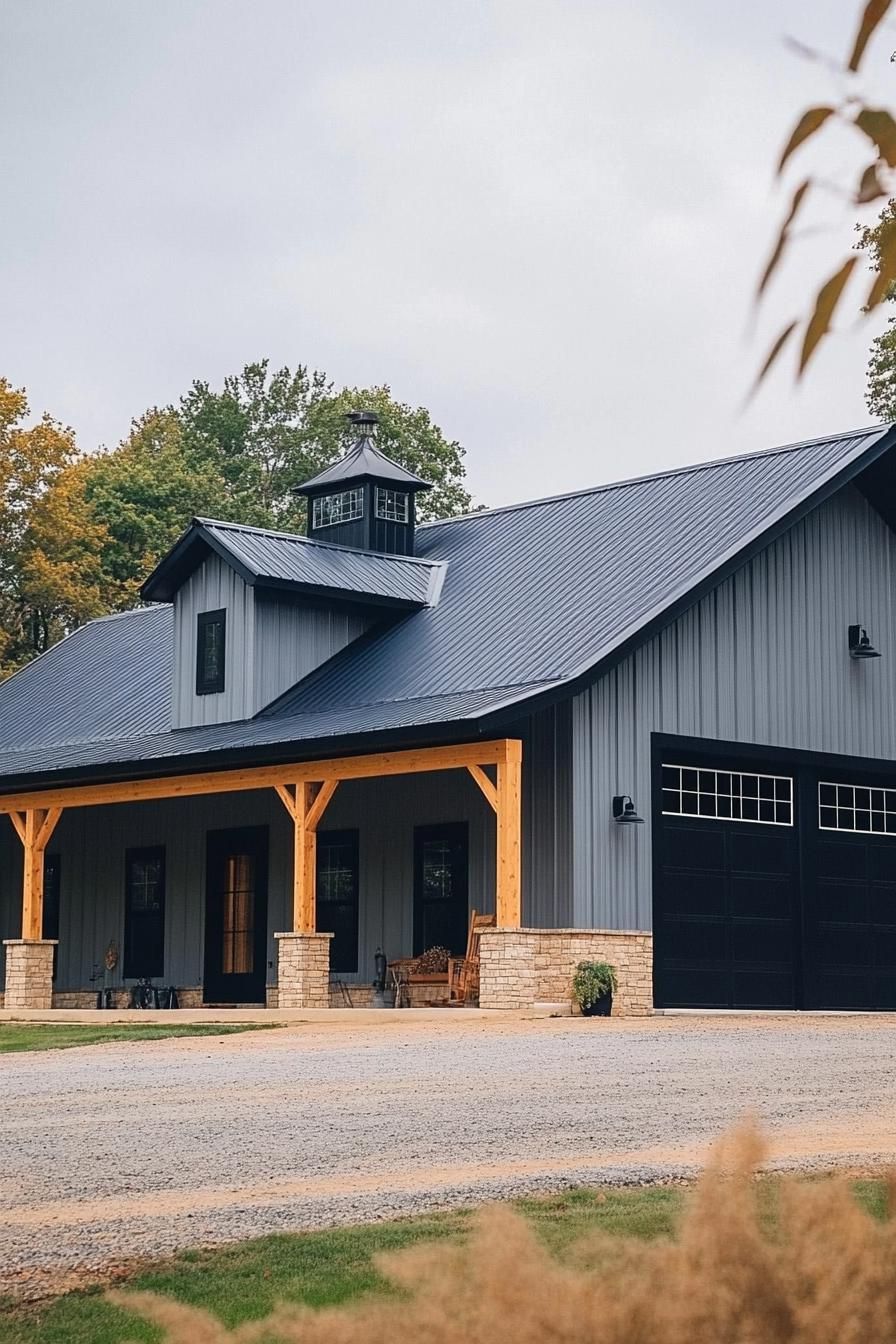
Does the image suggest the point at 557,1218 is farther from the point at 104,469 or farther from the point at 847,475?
the point at 104,469

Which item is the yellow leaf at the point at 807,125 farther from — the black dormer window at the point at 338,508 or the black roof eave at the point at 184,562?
the black dormer window at the point at 338,508

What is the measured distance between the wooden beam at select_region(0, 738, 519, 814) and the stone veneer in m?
1.93

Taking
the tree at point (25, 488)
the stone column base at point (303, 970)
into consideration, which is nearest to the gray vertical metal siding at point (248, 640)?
the stone column base at point (303, 970)

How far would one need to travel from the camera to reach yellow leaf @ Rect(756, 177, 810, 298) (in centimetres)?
228

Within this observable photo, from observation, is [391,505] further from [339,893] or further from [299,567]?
[339,893]

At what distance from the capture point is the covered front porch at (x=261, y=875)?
2223 centimetres

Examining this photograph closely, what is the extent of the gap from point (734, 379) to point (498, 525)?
84.7ft

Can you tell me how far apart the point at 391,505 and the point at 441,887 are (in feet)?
23.4

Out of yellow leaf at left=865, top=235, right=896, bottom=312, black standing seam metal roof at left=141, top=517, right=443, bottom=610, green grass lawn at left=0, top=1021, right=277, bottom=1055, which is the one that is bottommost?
green grass lawn at left=0, top=1021, right=277, bottom=1055

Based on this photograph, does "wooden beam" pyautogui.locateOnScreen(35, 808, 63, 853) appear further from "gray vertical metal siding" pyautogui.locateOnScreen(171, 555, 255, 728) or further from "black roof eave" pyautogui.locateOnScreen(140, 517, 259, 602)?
"black roof eave" pyautogui.locateOnScreen(140, 517, 259, 602)

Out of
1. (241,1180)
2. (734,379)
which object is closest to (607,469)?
(241,1180)

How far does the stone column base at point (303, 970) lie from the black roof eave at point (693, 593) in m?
3.93

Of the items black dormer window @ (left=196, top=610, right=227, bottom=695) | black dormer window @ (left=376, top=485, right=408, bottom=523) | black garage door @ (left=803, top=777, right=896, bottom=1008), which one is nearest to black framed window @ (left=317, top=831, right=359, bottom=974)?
black dormer window @ (left=196, top=610, right=227, bottom=695)

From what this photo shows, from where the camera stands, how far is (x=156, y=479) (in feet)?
171
